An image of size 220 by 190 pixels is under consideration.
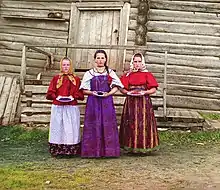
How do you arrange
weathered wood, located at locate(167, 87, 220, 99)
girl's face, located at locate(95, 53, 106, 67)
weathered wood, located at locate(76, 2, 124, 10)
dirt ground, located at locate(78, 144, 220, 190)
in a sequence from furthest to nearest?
weathered wood, located at locate(76, 2, 124, 10) < weathered wood, located at locate(167, 87, 220, 99) < girl's face, located at locate(95, 53, 106, 67) < dirt ground, located at locate(78, 144, 220, 190)

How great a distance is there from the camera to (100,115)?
19.3 feet

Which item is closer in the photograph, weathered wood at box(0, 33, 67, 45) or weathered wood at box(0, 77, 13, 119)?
weathered wood at box(0, 77, 13, 119)

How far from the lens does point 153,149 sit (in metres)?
6.04

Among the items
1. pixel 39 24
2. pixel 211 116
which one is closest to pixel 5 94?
pixel 39 24

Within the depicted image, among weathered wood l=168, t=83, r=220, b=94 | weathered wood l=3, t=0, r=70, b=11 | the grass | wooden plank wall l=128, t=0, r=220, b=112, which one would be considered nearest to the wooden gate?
weathered wood l=3, t=0, r=70, b=11

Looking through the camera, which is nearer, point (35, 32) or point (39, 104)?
point (39, 104)

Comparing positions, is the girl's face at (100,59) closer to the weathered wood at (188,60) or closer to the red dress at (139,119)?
the red dress at (139,119)

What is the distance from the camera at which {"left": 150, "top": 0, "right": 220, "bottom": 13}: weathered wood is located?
10141 millimetres

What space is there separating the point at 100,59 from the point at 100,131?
99 centimetres

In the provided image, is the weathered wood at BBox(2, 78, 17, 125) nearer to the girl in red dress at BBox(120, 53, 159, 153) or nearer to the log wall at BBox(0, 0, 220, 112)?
the log wall at BBox(0, 0, 220, 112)

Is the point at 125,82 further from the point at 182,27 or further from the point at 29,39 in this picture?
the point at 29,39

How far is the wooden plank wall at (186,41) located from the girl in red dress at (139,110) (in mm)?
4042

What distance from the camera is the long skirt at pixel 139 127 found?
19.6 feet

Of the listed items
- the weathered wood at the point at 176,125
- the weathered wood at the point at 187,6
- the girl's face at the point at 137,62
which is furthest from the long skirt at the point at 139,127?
the weathered wood at the point at 187,6
